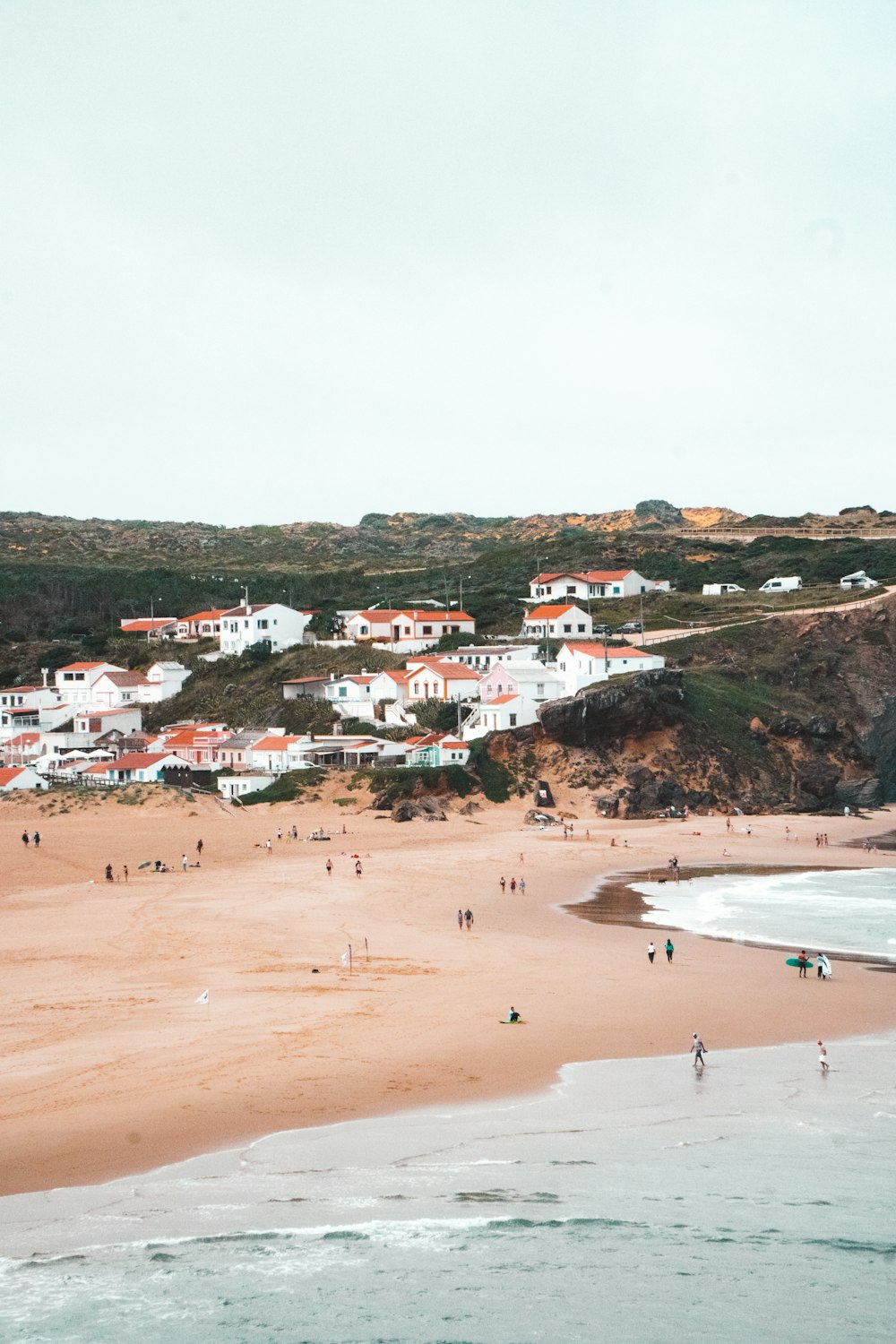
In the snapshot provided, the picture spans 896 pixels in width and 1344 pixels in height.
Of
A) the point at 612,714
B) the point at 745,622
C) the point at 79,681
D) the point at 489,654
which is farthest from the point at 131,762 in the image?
the point at 745,622

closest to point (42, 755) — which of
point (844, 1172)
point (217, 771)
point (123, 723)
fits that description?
point (123, 723)

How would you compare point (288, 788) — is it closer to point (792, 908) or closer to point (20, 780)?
point (20, 780)

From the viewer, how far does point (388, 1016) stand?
24328 millimetres

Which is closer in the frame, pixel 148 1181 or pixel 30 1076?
pixel 148 1181

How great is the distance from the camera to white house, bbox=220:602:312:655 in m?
88.2

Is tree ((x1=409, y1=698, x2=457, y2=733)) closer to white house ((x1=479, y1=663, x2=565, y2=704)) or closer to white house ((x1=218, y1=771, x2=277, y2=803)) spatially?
white house ((x1=479, y1=663, x2=565, y2=704))

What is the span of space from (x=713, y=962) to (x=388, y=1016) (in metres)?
9.52

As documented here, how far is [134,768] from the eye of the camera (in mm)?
63219

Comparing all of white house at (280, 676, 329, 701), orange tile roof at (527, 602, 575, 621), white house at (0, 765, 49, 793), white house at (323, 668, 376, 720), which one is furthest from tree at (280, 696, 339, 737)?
orange tile roof at (527, 602, 575, 621)

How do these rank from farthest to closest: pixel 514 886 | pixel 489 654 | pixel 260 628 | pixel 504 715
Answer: pixel 260 628 < pixel 489 654 < pixel 504 715 < pixel 514 886

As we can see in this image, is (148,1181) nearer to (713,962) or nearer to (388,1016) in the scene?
(388,1016)

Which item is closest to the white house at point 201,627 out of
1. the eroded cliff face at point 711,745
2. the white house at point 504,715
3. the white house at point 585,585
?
the white house at point 585,585

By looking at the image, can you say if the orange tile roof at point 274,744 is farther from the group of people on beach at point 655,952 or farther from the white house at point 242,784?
the group of people on beach at point 655,952

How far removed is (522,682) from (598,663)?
14.6 feet
